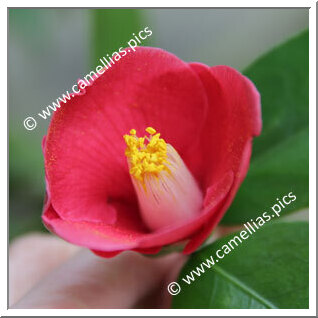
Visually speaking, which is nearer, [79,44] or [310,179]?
[310,179]

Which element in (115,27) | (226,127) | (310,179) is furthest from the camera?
(115,27)

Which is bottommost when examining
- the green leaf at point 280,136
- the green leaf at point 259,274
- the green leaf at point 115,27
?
the green leaf at point 259,274

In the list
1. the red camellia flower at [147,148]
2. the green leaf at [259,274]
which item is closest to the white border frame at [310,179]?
the green leaf at [259,274]

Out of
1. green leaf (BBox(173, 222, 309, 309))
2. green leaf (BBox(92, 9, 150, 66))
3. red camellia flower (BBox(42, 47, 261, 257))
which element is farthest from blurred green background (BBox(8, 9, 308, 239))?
green leaf (BBox(173, 222, 309, 309))

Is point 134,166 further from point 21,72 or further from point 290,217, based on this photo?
point 21,72

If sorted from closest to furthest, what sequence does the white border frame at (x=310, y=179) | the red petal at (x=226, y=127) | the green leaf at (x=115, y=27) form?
the red petal at (x=226, y=127) → the white border frame at (x=310, y=179) → the green leaf at (x=115, y=27)

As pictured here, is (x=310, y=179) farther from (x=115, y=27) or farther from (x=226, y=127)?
(x=115, y=27)

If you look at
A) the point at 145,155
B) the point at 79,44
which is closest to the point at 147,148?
the point at 145,155

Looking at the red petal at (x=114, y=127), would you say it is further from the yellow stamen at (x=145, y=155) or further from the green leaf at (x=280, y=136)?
the green leaf at (x=280, y=136)
